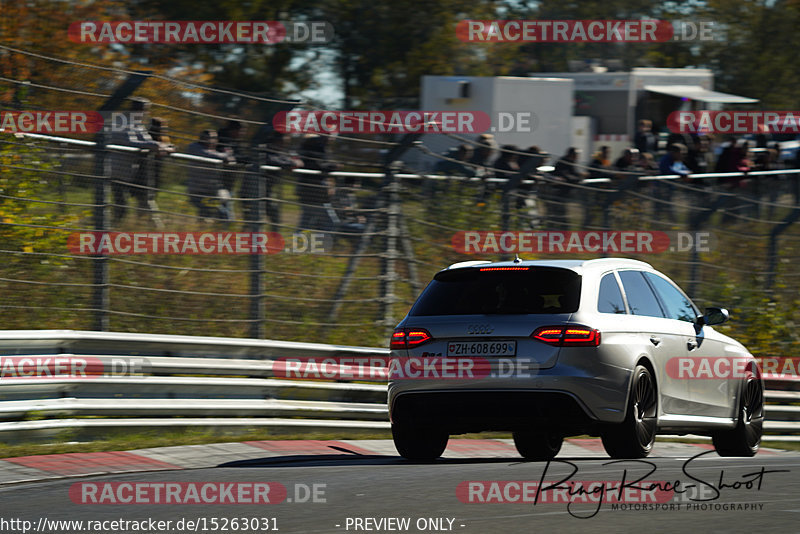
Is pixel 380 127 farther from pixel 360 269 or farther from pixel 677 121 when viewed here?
pixel 677 121

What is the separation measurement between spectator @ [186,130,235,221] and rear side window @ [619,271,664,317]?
421 cm

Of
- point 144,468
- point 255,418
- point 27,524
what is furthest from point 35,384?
point 27,524

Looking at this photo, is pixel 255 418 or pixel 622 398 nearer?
pixel 622 398

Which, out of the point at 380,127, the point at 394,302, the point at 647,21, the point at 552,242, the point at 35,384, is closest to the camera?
the point at 35,384

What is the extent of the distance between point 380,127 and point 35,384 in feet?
15.1

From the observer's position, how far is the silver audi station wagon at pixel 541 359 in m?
9.41

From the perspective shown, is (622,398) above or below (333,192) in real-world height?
below

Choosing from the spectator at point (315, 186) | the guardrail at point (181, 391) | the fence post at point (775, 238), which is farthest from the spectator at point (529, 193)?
the fence post at point (775, 238)

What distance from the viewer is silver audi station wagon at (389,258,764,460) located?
9.41 meters

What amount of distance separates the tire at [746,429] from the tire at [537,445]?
4.61ft

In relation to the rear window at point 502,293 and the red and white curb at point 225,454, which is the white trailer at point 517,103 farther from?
the rear window at point 502,293

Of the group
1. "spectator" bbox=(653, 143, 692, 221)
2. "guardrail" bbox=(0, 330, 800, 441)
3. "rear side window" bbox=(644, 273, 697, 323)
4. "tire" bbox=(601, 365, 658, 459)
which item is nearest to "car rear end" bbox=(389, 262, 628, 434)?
"tire" bbox=(601, 365, 658, 459)

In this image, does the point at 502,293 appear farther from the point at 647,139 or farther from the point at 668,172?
the point at 647,139

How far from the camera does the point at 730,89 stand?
4866 cm
